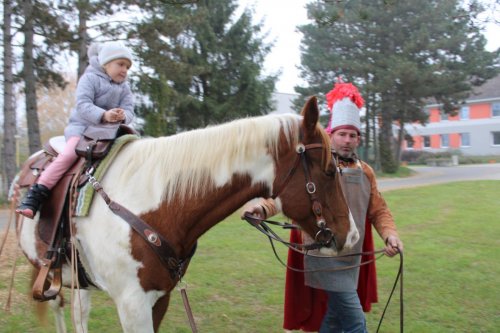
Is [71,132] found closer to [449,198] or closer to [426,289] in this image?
[426,289]

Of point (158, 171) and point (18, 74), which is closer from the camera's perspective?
point (158, 171)

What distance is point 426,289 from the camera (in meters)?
5.62

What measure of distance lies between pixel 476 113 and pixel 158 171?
5184cm

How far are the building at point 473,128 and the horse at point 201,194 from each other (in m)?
44.6

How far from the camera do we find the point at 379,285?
229 inches

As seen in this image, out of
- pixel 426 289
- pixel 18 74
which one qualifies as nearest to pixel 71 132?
pixel 426 289

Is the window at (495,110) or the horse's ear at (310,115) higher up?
the window at (495,110)

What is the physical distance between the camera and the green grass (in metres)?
4.52

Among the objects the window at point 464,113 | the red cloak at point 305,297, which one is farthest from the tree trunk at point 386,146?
the window at point 464,113

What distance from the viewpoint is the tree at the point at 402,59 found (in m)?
25.0

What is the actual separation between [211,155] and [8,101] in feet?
41.1

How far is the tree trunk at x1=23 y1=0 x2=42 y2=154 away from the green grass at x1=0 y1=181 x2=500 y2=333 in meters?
7.65

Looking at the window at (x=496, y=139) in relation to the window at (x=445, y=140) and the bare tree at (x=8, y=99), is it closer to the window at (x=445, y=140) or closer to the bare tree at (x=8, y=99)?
the window at (x=445, y=140)

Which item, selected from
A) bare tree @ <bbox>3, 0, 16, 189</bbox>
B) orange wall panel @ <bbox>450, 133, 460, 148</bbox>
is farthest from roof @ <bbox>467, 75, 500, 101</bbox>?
bare tree @ <bbox>3, 0, 16, 189</bbox>
